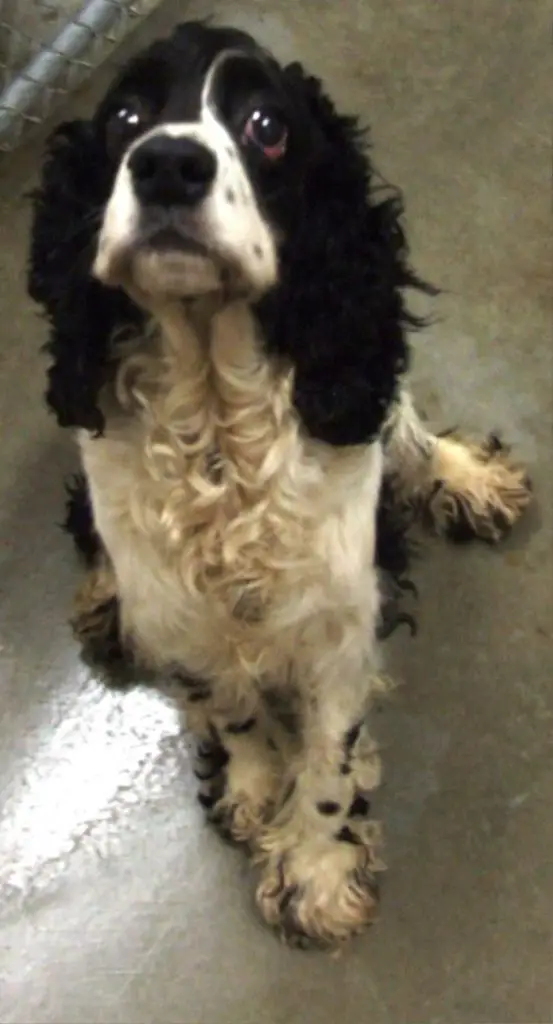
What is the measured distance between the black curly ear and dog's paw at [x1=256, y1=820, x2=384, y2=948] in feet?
2.38

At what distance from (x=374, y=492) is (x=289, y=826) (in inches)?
21.3

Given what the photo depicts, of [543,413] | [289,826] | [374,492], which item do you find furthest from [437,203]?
[289,826]

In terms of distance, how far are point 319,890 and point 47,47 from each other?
1619 millimetres

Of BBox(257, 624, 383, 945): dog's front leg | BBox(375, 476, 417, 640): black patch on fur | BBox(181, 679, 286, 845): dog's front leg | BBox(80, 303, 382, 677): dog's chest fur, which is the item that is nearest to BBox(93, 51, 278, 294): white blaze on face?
BBox(80, 303, 382, 677): dog's chest fur

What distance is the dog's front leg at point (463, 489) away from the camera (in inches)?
77.8

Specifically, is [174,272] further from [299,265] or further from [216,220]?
[299,265]

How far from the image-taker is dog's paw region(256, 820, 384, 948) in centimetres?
170

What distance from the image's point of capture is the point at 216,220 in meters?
1.09

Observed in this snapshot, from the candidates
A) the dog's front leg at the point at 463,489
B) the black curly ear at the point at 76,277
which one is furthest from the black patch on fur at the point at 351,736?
the black curly ear at the point at 76,277

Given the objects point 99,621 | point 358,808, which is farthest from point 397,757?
point 99,621

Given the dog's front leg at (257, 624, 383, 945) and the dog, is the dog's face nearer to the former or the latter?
the dog

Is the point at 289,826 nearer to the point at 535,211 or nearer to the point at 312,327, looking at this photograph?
the point at 312,327

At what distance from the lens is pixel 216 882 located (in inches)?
70.2

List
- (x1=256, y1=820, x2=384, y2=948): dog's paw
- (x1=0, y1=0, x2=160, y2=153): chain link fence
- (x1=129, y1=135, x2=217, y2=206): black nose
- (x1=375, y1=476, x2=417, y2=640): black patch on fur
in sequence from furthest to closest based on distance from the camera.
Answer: (x1=0, y1=0, x2=160, y2=153): chain link fence
(x1=256, y1=820, x2=384, y2=948): dog's paw
(x1=375, y1=476, x2=417, y2=640): black patch on fur
(x1=129, y1=135, x2=217, y2=206): black nose
